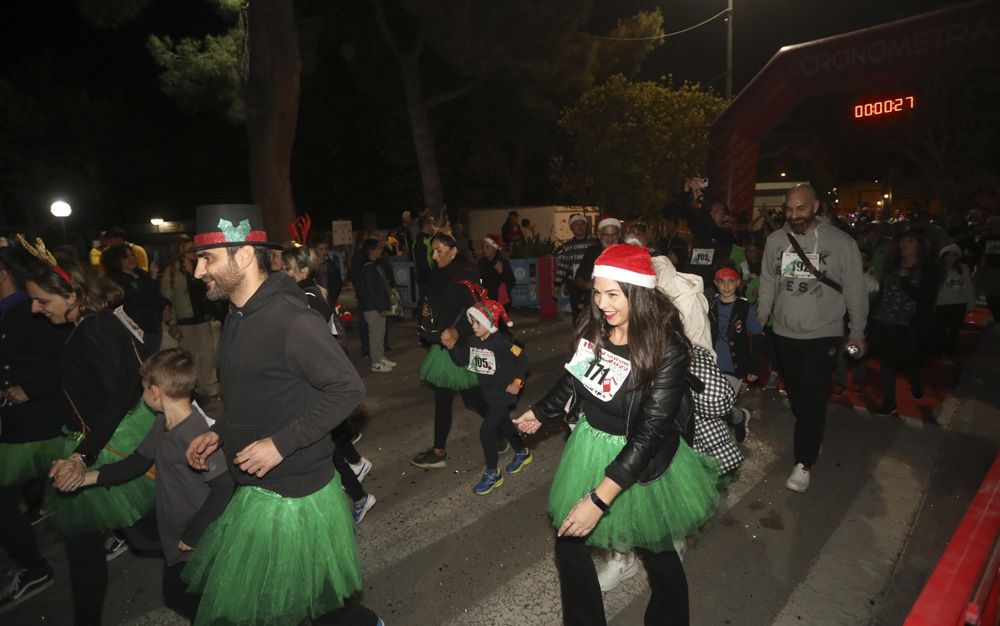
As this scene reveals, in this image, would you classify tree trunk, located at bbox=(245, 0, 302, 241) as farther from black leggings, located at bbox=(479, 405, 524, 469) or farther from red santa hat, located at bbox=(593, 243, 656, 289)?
red santa hat, located at bbox=(593, 243, 656, 289)

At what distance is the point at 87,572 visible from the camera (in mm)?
3289

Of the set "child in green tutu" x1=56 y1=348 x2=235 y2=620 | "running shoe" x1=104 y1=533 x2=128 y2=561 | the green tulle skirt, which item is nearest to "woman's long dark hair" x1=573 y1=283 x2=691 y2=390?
"child in green tutu" x1=56 y1=348 x2=235 y2=620

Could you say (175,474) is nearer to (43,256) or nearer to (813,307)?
(43,256)

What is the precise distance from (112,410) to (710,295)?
17.9 feet

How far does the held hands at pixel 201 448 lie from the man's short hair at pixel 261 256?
30.0 inches

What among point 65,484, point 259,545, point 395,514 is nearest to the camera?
point 259,545

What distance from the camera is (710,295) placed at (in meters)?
6.54

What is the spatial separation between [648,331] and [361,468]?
3.59 m

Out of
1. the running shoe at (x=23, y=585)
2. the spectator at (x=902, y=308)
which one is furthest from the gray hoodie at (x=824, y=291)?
the running shoe at (x=23, y=585)

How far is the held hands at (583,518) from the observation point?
2547mm

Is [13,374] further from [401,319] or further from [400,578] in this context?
[401,319]

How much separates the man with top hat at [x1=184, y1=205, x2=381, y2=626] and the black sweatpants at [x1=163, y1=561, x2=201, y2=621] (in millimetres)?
252

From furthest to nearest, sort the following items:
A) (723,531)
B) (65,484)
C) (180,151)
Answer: (180,151) < (723,531) < (65,484)

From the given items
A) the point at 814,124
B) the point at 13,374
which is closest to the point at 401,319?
the point at 13,374
